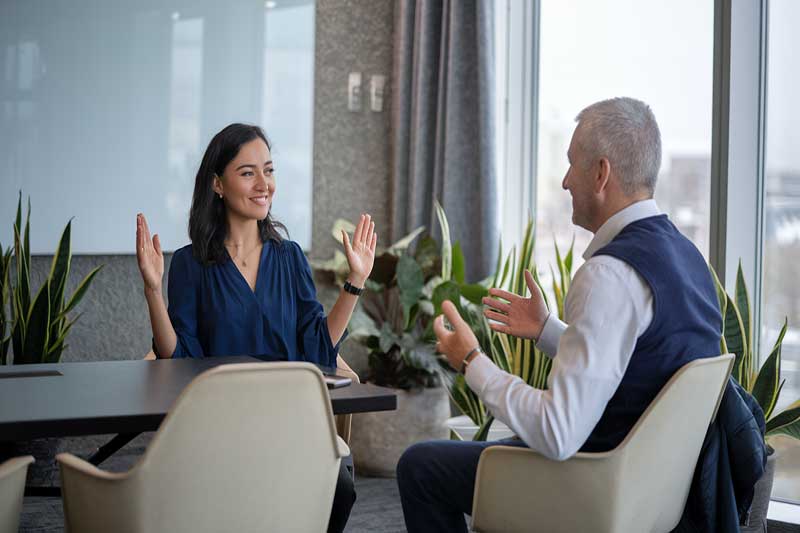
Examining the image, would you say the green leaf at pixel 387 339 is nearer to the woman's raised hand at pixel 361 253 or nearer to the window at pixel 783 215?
the woman's raised hand at pixel 361 253

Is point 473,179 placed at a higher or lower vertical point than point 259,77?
lower

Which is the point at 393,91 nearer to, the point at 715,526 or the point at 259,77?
the point at 259,77

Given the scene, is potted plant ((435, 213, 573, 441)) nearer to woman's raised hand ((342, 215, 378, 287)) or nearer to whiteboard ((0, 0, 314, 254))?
woman's raised hand ((342, 215, 378, 287))

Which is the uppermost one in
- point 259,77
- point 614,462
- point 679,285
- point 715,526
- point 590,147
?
point 259,77

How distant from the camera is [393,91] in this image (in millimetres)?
4469

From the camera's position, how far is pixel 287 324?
263 centimetres

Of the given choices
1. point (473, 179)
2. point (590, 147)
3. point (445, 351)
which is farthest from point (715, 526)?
point (473, 179)

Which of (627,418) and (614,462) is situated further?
(627,418)

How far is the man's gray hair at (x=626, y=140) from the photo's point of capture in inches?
71.0

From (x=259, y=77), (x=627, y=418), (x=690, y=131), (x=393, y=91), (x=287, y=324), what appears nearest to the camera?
(x=627, y=418)

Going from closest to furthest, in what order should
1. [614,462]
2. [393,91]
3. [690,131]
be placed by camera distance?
[614,462], [690,131], [393,91]

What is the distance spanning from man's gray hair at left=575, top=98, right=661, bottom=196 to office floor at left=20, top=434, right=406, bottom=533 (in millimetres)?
1841

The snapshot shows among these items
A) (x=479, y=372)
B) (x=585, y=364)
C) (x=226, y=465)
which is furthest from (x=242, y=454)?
(x=585, y=364)

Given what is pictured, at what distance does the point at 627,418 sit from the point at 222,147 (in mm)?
1531
